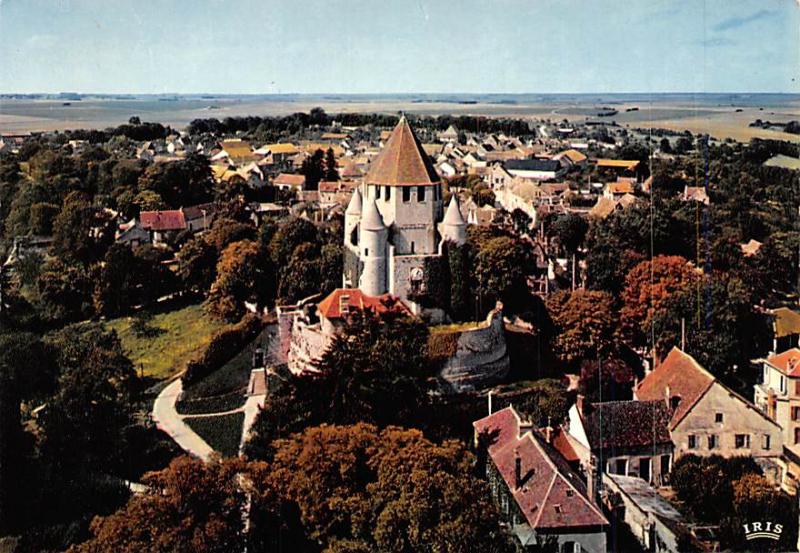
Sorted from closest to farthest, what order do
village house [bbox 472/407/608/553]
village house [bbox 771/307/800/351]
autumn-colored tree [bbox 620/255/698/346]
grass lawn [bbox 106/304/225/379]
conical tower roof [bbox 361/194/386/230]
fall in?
village house [bbox 472/407/608/553]
conical tower roof [bbox 361/194/386/230]
village house [bbox 771/307/800/351]
grass lawn [bbox 106/304/225/379]
autumn-colored tree [bbox 620/255/698/346]

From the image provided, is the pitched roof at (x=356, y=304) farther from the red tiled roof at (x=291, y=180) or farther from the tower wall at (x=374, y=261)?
the red tiled roof at (x=291, y=180)

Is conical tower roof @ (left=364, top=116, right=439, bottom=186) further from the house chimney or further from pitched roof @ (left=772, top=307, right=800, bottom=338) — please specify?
pitched roof @ (left=772, top=307, right=800, bottom=338)

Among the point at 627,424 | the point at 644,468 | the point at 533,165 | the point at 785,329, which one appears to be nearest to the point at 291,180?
the point at 533,165

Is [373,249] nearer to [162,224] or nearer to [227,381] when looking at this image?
[227,381]

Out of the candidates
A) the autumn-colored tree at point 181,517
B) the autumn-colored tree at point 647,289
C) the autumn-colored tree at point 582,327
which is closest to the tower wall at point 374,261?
the autumn-colored tree at point 582,327

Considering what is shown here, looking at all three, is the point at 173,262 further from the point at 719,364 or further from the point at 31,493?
the point at 719,364

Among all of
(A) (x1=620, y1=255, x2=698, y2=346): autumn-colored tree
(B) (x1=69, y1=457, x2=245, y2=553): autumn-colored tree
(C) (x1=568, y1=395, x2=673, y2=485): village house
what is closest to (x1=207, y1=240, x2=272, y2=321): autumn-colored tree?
(A) (x1=620, y1=255, x2=698, y2=346): autumn-colored tree

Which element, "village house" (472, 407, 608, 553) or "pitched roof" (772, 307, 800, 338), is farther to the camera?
"pitched roof" (772, 307, 800, 338)
